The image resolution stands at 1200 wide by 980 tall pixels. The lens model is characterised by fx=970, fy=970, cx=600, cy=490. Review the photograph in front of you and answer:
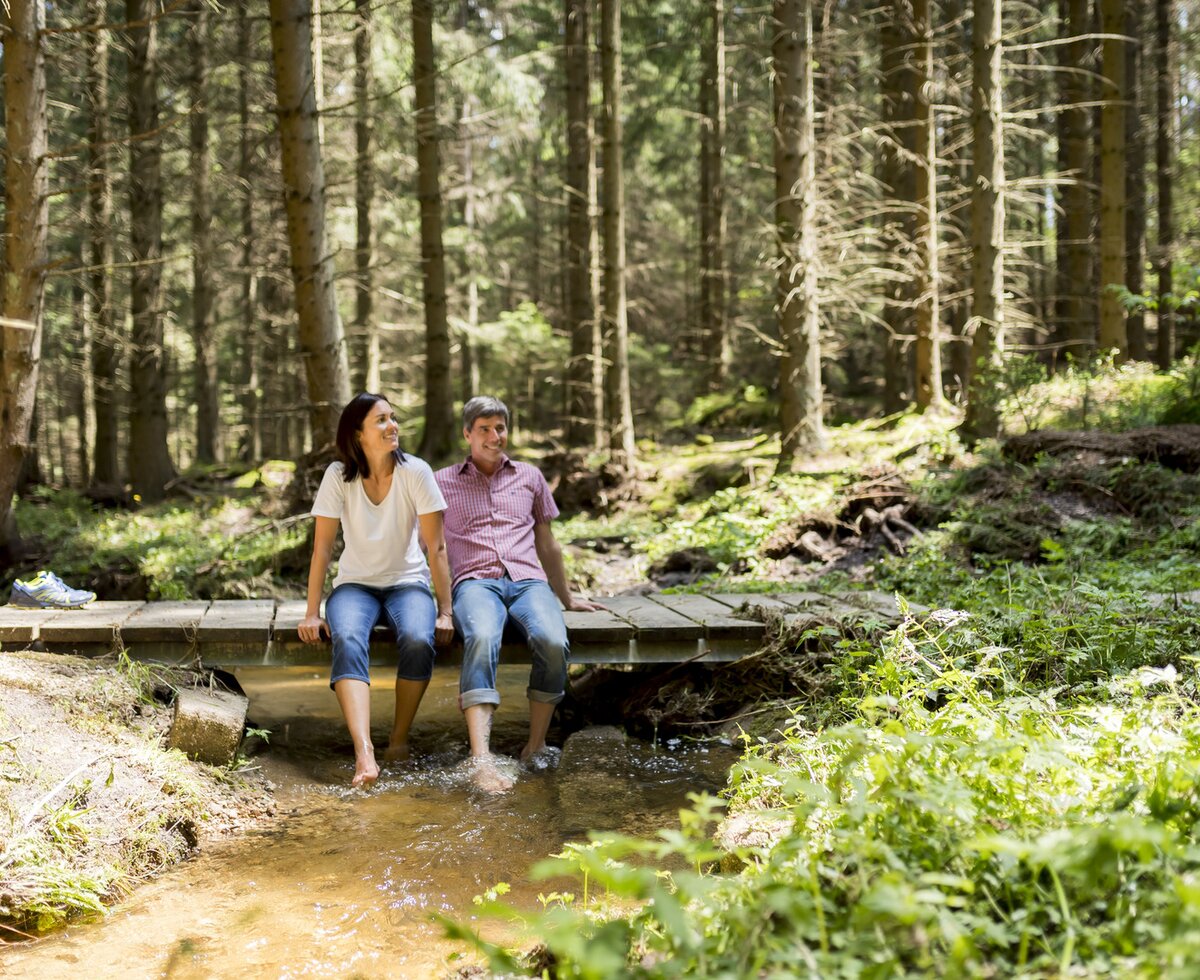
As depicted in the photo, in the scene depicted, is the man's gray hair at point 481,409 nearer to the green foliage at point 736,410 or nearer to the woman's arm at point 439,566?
the woman's arm at point 439,566

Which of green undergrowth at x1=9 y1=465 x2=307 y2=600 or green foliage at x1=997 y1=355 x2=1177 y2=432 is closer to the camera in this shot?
green undergrowth at x1=9 y1=465 x2=307 y2=600

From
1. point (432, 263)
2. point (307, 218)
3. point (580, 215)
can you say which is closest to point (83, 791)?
point (307, 218)

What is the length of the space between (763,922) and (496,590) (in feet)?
11.9

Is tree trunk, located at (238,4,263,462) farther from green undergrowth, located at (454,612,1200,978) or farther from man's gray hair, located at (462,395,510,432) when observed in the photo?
green undergrowth, located at (454,612,1200,978)

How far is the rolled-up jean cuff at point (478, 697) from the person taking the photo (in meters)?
5.09

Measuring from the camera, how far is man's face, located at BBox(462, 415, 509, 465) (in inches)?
227

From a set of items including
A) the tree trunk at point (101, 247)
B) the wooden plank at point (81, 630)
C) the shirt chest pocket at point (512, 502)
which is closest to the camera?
the wooden plank at point (81, 630)

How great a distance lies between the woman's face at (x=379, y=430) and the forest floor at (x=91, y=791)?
1686mm

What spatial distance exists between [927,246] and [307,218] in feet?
27.4

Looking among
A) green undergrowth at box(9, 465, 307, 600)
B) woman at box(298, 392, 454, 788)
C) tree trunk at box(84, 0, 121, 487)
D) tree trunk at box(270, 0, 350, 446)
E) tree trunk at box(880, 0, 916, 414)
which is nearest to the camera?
woman at box(298, 392, 454, 788)

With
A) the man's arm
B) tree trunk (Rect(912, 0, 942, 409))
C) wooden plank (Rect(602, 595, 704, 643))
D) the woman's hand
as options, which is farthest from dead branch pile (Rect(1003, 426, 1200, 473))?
the woman's hand

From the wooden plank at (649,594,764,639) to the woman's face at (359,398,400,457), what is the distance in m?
2.09

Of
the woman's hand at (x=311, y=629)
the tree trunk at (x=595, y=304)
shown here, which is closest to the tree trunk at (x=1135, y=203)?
the tree trunk at (x=595, y=304)

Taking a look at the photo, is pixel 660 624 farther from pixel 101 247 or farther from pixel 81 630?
pixel 101 247
